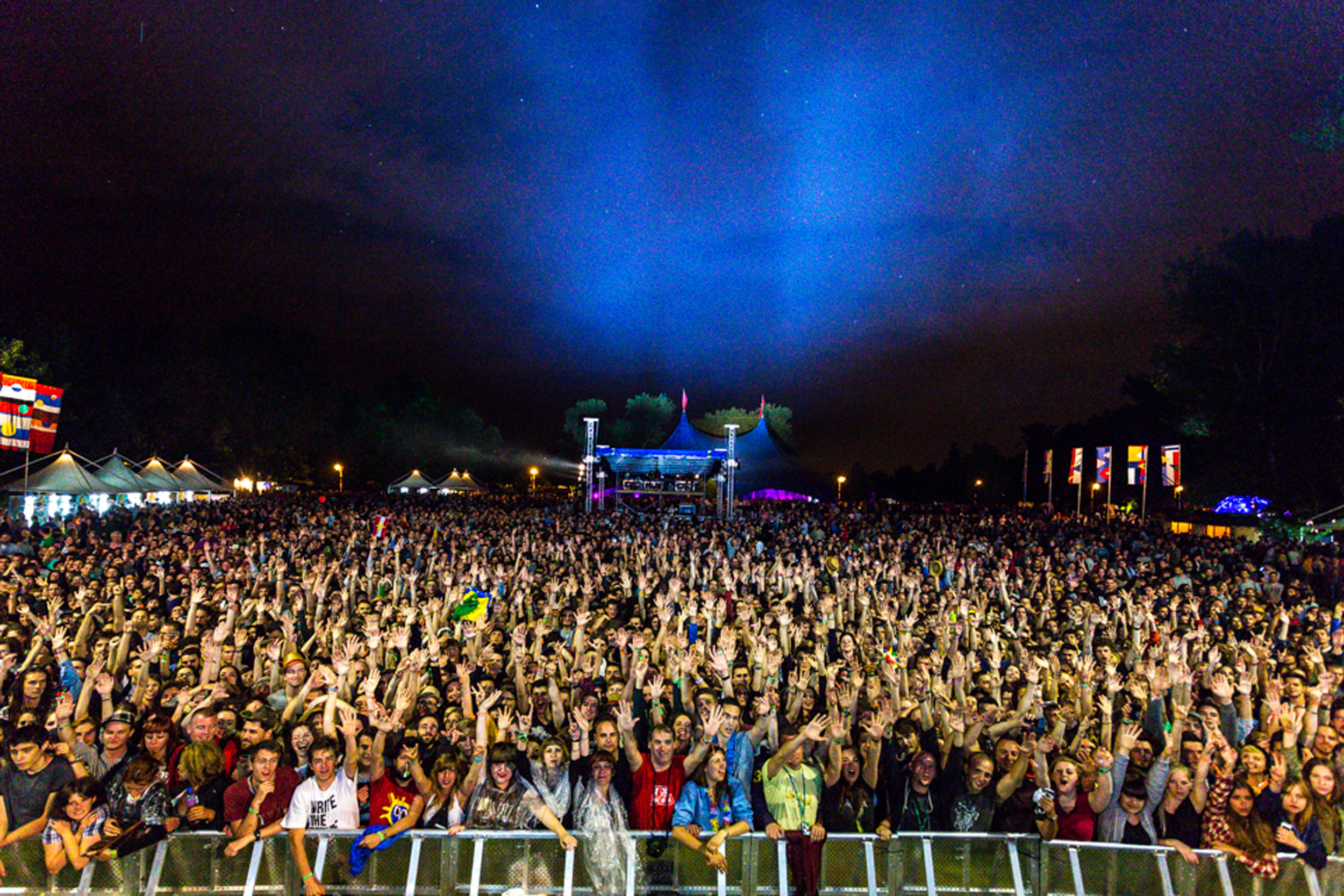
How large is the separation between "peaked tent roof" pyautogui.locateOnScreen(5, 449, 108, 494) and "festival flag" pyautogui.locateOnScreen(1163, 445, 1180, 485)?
2992cm

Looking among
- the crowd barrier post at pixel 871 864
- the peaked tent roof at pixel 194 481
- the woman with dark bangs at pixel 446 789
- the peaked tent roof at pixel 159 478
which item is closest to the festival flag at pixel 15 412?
the peaked tent roof at pixel 159 478

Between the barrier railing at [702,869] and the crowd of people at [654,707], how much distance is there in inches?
3.2

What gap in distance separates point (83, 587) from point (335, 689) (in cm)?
574

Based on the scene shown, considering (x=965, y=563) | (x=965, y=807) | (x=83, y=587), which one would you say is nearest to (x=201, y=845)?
(x=965, y=807)

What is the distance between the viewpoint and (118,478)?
20859 millimetres

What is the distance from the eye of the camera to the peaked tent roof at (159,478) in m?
22.6

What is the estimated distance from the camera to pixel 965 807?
4008 millimetres

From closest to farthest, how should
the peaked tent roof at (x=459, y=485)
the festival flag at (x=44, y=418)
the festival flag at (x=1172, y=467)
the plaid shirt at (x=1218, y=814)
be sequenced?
the plaid shirt at (x=1218, y=814), the festival flag at (x=44, y=418), the festival flag at (x=1172, y=467), the peaked tent roof at (x=459, y=485)

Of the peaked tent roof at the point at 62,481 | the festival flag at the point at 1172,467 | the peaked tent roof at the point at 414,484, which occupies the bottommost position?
the peaked tent roof at the point at 62,481

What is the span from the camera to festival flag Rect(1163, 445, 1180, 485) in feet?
75.6

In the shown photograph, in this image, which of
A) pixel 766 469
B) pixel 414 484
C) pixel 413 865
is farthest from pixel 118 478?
pixel 766 469

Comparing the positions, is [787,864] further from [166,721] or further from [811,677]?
[166,721]

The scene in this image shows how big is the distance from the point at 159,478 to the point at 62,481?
4.39 m

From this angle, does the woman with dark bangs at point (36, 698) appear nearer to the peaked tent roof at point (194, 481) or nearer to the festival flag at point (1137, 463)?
the peaked tent roof at point (194, 481)
